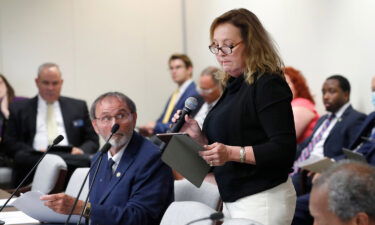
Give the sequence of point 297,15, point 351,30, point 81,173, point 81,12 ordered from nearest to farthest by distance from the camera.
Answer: point 81,173, point 351,30, point 297,15, point 81,12

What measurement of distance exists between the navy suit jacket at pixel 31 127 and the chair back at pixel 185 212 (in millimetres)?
3590

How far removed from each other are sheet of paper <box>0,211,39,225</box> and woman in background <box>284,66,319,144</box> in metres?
2.89

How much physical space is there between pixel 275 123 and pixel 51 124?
4138 millimetres

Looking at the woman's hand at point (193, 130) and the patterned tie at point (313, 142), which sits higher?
the woman's hand at point (193, 130)

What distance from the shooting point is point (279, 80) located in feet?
8.46

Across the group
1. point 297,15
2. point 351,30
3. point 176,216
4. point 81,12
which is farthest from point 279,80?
point 81,12

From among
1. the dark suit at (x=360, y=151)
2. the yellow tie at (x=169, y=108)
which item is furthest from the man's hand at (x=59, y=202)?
the yellow tie at (x=169, y=108)

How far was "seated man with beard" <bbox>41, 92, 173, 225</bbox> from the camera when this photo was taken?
2924 mm

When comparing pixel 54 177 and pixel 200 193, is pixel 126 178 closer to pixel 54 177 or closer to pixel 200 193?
pixel 200 193

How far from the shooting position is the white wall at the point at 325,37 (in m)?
5.30

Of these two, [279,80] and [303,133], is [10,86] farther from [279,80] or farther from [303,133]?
[279,80]

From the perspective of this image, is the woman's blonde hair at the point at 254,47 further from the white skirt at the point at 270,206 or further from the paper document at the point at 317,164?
the paper document at the point at 317,164

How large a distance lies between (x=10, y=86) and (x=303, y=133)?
332 centimetres

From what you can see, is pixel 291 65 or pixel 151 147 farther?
pixel 291 65
